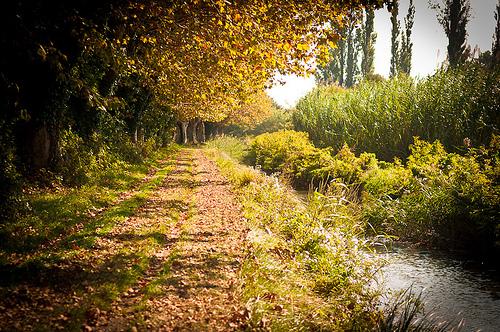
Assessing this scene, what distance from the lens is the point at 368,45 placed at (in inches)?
1893

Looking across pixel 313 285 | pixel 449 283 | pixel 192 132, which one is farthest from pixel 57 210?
pixel 192 132

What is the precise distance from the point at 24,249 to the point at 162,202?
15.2ft

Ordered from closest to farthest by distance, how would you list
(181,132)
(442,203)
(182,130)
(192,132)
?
(442,203), (182,130), (181,132), (192,132)

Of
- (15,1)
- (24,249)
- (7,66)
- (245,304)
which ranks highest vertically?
(15,1)

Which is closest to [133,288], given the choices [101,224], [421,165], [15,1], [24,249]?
[24,249]

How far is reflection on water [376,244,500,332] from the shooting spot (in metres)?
4.90

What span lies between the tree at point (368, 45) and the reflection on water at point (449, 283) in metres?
47.1

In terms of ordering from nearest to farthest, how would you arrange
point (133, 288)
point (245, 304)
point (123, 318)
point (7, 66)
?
1. point (123, 318)
2. point (245, 304)
3. point (133, 288)
4. point (7, 66)

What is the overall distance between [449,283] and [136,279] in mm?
6214

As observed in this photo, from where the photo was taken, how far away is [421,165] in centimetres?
971

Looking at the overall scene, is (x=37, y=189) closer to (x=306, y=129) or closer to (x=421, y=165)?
(x=421, y=165)

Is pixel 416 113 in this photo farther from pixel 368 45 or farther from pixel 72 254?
pixel 368 45

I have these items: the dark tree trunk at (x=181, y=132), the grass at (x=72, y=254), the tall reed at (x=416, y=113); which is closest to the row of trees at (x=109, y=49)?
the grass at (x=72, y=254)

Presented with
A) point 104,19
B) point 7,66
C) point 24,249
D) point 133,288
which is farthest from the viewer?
point 104,19
